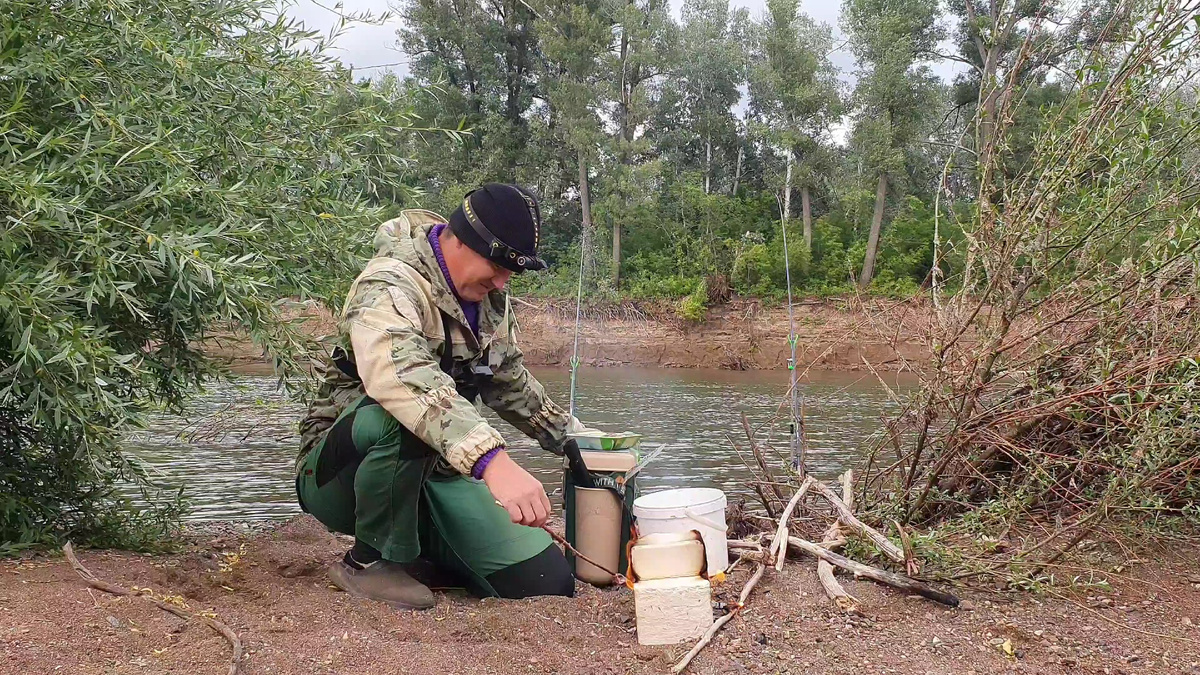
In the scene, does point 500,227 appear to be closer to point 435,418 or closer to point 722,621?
point 435,418

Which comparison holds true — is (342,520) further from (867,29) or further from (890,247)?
(867,29)

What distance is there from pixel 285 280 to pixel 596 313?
20315 millimetres

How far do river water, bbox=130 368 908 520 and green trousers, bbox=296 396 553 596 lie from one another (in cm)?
75

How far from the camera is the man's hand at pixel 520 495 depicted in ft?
Answer: 7.64

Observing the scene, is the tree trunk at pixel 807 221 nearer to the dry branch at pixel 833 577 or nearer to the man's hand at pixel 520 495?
the dry branch at pixel 833 577

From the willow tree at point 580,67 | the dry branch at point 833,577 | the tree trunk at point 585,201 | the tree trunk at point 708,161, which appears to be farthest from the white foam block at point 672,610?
the tree trunk at point 708,161

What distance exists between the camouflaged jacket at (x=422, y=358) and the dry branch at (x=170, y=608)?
2.35 feet

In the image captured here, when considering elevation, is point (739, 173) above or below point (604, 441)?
above

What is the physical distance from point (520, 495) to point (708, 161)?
29968 millimetres

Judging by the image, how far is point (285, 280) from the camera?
136 inches

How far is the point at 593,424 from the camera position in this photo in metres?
10.1

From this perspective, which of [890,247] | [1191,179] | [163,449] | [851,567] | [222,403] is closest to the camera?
[851,567]

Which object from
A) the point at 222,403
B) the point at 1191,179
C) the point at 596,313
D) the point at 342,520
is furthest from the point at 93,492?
the point at 596,313

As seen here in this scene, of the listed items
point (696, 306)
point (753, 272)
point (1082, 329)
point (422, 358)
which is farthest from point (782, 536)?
point (753, 272)
